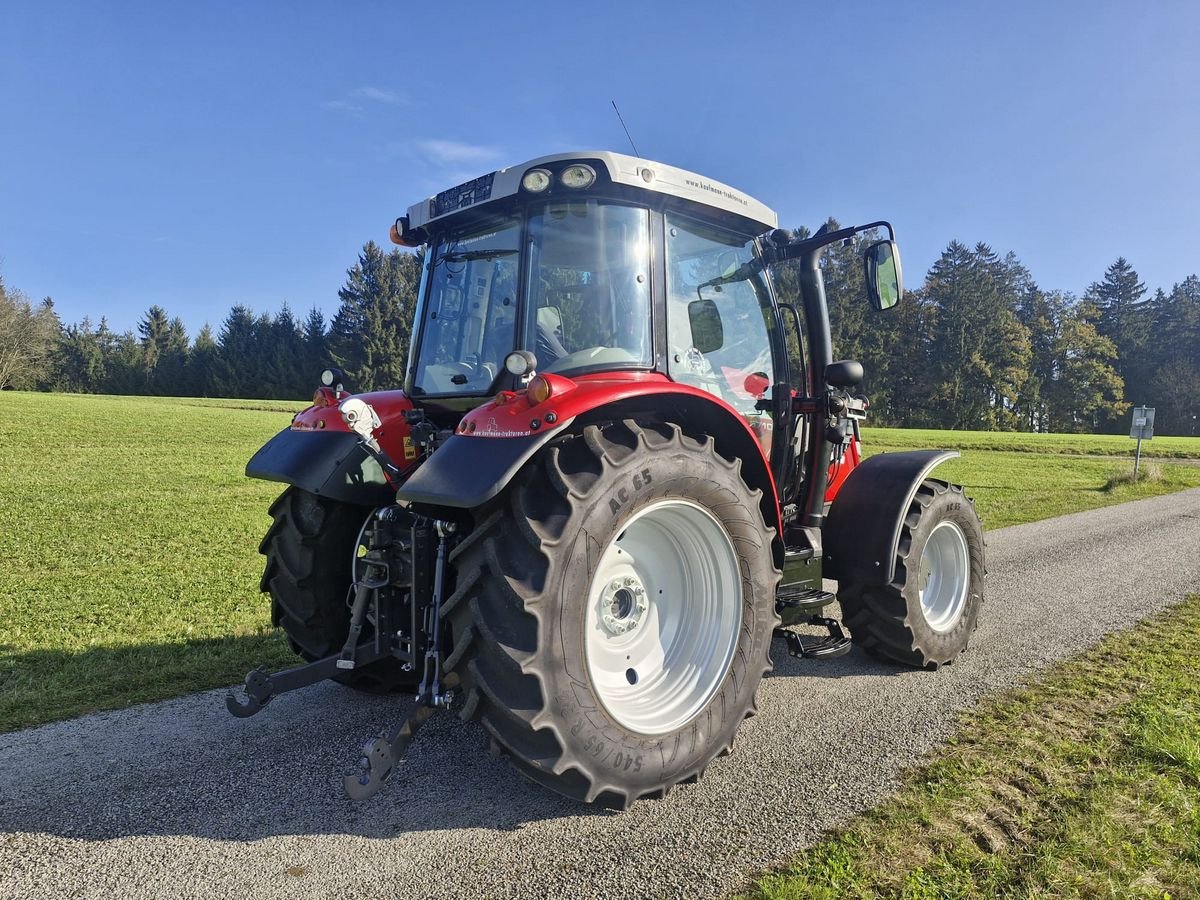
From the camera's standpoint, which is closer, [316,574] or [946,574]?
[316,574]

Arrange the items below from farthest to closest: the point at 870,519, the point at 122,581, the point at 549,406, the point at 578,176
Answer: the point at 122,581, the point at 870,519, the point at 578,176, the point at 549,406

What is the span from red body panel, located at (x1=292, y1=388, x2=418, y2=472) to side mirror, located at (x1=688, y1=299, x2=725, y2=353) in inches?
59.4

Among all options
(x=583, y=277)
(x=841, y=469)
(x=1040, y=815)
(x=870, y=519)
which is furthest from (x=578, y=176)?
(x=1040, y=815)

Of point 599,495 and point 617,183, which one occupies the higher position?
point 617,183

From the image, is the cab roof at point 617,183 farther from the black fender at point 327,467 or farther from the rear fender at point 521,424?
the black fender at point 327,467

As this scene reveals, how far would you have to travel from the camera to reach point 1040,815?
2.77 metres

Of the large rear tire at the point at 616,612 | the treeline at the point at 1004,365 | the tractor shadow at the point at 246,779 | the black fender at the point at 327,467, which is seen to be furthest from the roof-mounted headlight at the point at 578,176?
the treeline at the point at 1004,365

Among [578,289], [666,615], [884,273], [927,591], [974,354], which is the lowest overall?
[927,591]

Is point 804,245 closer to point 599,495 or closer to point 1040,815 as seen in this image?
point 599,495

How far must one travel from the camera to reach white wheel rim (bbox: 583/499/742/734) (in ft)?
9.98

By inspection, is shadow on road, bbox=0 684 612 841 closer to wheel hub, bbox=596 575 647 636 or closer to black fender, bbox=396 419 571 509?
wheel hub, bbox=596 575 647 636

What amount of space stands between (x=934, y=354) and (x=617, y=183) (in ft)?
205

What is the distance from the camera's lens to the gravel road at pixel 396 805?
2.38 metres

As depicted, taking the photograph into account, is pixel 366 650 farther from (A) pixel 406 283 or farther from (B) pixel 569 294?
(A) pixel 406 283
